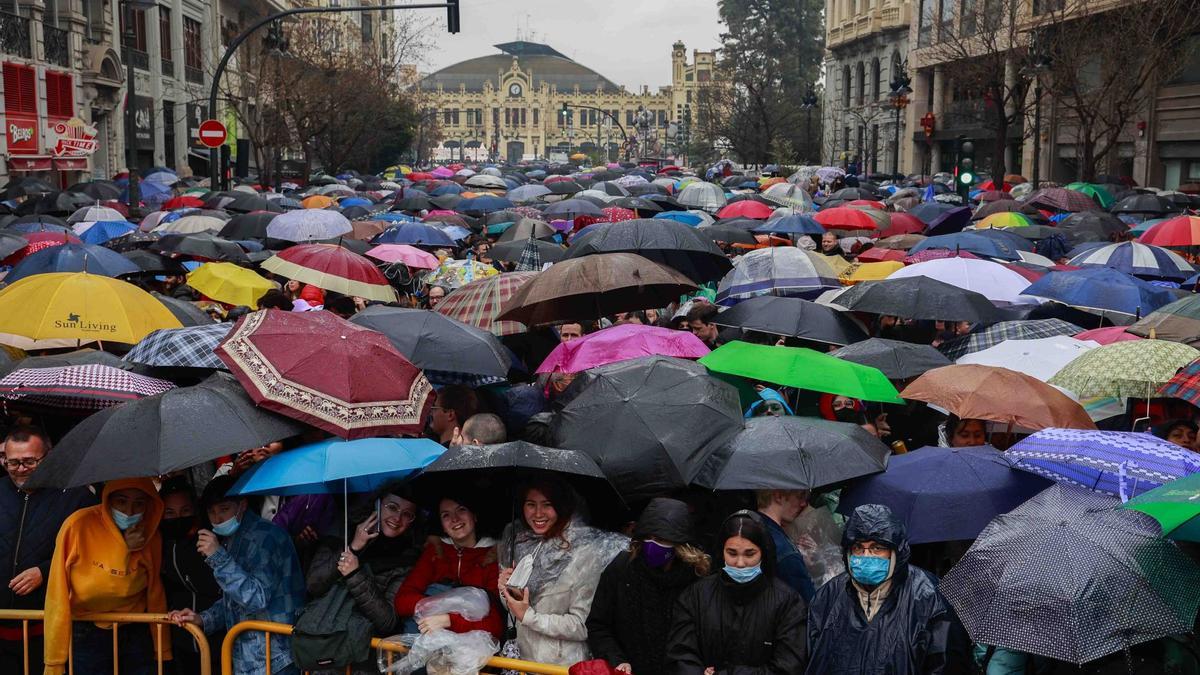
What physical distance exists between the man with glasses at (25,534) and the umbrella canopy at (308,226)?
9.79 metres

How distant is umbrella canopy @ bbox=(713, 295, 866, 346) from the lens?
9.17 m

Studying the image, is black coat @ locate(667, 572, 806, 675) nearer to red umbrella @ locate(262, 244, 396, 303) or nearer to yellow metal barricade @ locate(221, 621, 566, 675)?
yellow metal barricade @ locate(221, 621, 566, 675)

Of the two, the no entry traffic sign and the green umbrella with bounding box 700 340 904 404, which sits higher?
the no entry traffic sign

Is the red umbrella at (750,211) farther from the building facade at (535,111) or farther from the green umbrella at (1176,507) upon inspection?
the building facade at (535,111)

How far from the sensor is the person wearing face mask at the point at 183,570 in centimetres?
580

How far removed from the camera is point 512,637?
556cm

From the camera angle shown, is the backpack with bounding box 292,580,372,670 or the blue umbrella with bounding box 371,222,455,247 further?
the blue umbrella with bounding box 371,222,455,247

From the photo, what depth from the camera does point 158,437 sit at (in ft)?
17.7

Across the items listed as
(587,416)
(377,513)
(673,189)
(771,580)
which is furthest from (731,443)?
(673,189)

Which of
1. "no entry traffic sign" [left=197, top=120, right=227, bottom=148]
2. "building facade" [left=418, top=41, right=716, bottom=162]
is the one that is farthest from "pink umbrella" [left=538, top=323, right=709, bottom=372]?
"building facade" [left=418, top=41, right=716, bottom=162]

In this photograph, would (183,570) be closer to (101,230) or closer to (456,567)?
(456,567)

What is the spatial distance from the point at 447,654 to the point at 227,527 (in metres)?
1.16

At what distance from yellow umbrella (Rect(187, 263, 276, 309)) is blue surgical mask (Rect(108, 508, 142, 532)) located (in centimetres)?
592

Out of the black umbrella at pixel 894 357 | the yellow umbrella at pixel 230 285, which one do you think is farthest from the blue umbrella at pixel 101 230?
the black umbrella at pixel 894 357
